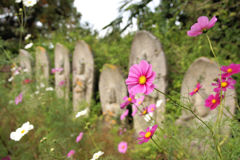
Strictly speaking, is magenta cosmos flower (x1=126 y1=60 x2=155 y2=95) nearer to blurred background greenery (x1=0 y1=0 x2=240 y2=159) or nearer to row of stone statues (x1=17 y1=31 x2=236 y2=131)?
blurred background greenery (x1=0 y1=0 x2=240 y2=159)

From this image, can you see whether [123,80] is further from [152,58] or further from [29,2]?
[29,2]

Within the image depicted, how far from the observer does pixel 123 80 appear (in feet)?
6.82

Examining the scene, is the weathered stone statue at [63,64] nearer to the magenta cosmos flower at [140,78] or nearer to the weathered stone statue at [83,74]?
the weathered stone statue at [83,74]

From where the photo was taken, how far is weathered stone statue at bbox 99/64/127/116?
7.69 feet

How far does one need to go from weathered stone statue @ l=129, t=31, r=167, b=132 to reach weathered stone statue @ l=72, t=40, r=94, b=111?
74 centimetres

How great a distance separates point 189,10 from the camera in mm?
2025

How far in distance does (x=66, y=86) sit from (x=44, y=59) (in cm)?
76

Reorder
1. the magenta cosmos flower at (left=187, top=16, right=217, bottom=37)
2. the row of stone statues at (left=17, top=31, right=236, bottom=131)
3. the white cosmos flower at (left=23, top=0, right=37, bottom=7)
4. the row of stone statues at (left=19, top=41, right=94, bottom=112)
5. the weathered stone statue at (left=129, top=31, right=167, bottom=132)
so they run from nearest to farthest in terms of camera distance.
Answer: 1. the magenta cosmos flower at (left=187, top=16, right=217, bottom=37)
2. the white cosmos flower at (left=23, top=0, right=37, bottom=7)
3. the row of stone statues at (left=17, top=31, right=236, bottom=131)
4. the weathered stone statue at (left=129, top=31, right=167, bottom=132)
5. the row of stone statues at (left=19, top=41, right=94, bottom=112)

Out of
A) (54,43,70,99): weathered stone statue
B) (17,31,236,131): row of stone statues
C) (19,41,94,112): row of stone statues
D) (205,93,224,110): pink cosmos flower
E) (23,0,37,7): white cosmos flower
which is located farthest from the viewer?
(54,43,70,99): weathered stone statue

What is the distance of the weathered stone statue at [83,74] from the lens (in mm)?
2730

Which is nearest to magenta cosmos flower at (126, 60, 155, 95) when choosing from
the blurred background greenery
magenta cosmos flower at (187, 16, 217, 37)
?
magenta cosmos flower at (187, 16, 217, 37)

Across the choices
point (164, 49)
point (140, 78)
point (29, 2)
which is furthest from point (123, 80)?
point (140, 78)

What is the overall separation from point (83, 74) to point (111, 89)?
658mm

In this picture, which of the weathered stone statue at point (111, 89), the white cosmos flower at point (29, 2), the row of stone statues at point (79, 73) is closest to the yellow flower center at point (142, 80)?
the white cosmos flower at point (29, 2)
